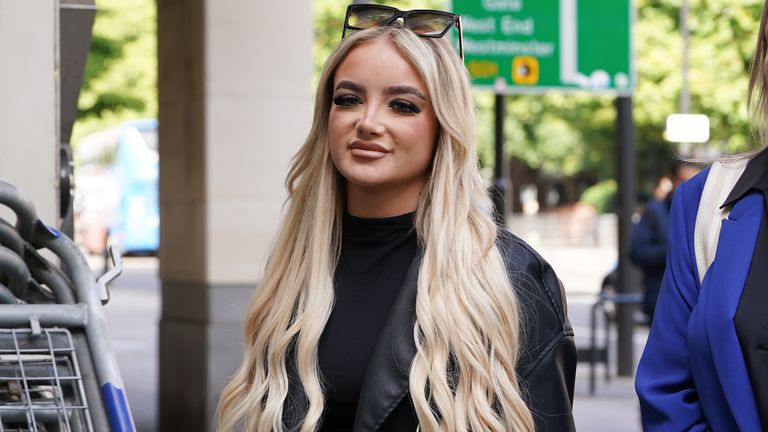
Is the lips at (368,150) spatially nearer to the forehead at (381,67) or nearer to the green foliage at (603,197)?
the forehead at (381,67)

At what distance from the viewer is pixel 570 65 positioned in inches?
502

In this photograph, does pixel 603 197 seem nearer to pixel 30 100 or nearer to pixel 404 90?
pixel 30 100

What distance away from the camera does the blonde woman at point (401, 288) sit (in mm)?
2928

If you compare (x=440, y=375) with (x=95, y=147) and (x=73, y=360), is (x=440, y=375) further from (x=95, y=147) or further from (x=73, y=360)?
(x=95, y=147)

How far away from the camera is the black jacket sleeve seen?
295 centimetres

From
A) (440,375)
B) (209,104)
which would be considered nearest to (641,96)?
(209,104)

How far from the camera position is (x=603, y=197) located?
185 feet

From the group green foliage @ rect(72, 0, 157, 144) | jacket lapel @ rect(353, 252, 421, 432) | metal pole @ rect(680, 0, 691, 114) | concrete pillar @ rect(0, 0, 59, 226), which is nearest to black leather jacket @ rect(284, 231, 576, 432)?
jacket lapel @ rect(353, 252, 421, 432)

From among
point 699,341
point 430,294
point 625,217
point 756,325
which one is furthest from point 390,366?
point 625,217

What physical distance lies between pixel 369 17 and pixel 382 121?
319 millimetres

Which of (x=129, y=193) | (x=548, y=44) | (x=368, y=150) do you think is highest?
(x=548, y=44)

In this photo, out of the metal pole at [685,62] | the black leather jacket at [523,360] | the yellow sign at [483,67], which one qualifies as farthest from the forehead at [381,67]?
the metal pole at [685,62]

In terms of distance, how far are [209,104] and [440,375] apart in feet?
21.3

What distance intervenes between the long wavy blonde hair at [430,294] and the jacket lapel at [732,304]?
16.2 inches
